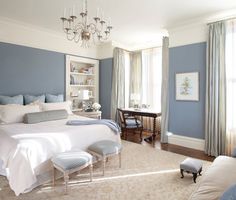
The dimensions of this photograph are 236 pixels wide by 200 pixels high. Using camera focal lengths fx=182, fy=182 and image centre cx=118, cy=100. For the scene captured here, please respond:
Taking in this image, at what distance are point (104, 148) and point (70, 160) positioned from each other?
0.62m

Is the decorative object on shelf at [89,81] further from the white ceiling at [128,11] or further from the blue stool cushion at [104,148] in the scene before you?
the blue stool cushion at [104,148]

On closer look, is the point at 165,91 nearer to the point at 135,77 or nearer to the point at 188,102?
the point at 188,102

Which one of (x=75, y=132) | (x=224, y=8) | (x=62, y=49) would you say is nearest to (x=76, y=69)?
(x=62, y=49)

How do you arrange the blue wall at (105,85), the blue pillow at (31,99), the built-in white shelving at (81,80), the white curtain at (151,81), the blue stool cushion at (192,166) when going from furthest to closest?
the blue wall at (105,85), the white curtain at (151,81), the built-in white shelving at (81,80), the blue pillow at (31,99), the blue stool cushion at (192,166)

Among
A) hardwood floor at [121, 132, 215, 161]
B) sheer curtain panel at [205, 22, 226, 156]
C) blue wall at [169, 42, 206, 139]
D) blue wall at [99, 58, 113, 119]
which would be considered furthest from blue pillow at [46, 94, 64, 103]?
sheer curtain panel at [205, 22, 226, 156]

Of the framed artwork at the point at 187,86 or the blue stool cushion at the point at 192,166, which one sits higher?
the framed artwork at the point at 187,86

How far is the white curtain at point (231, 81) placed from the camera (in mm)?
3463

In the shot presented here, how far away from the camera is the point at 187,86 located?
4.09 m

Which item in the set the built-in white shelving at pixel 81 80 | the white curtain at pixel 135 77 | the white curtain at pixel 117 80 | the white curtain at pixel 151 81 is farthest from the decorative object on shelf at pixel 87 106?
the white curtain at pixel 151 81

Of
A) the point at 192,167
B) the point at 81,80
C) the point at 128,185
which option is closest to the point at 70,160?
the point at 128,185

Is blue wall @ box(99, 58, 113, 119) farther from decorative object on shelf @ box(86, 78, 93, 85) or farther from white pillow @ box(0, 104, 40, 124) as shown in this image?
white pillow @ box(0, 104, 40, 124)

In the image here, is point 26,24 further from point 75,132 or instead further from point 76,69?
point 75,132

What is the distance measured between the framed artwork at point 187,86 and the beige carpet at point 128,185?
144 centimetres

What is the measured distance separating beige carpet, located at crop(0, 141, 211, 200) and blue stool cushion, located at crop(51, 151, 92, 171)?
0.34m
